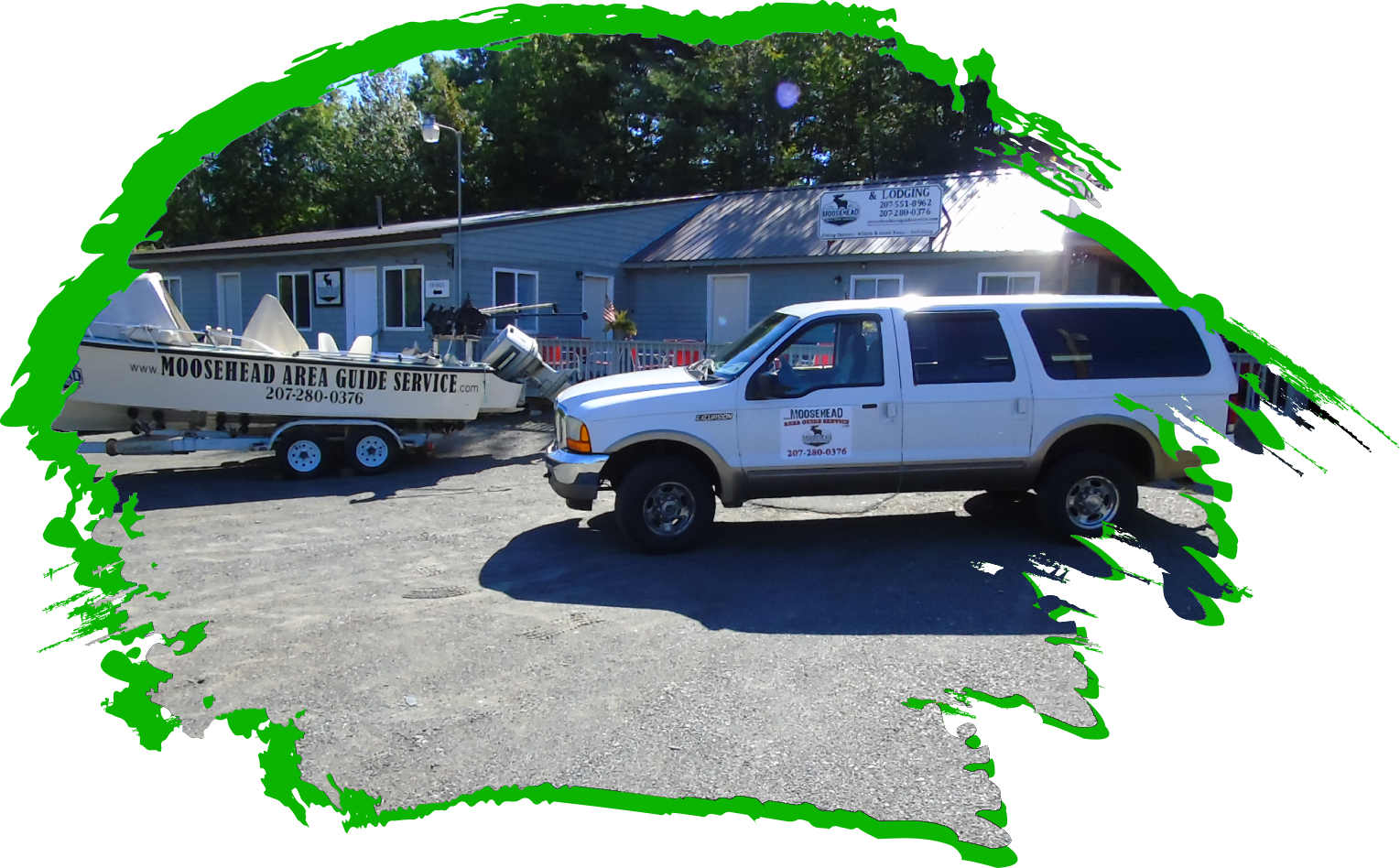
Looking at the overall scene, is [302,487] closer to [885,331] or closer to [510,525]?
[510,525]

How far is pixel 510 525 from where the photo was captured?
26.3 feet

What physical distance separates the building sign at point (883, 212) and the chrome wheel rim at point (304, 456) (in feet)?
42.7

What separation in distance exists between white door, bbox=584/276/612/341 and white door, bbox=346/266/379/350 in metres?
4.77

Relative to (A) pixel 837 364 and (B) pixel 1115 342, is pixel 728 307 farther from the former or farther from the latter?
(B) pixel 1115 342

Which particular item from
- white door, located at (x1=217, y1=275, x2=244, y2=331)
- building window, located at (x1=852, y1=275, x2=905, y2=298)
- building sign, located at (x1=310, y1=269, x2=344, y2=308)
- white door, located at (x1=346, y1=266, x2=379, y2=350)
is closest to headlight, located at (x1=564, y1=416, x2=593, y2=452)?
building window, located at (x1=852, y1=275, x2=905, y2=298)

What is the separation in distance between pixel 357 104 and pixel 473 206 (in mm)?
8225

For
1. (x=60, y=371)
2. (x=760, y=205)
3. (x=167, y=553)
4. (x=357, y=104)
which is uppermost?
(x=357, y=104)

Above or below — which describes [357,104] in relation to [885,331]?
above

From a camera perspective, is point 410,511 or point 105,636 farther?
point 410,511

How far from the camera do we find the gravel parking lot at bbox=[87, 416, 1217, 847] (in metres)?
3.47

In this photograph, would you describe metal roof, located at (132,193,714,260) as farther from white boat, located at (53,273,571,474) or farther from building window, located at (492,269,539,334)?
white boat, located at (53,273,571,474)

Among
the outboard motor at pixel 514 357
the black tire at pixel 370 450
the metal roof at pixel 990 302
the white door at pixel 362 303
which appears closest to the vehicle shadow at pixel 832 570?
the metal roof at pixel 990 302

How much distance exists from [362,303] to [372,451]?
10.6 m

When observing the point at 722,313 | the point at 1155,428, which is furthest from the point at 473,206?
the point at 1155,428
